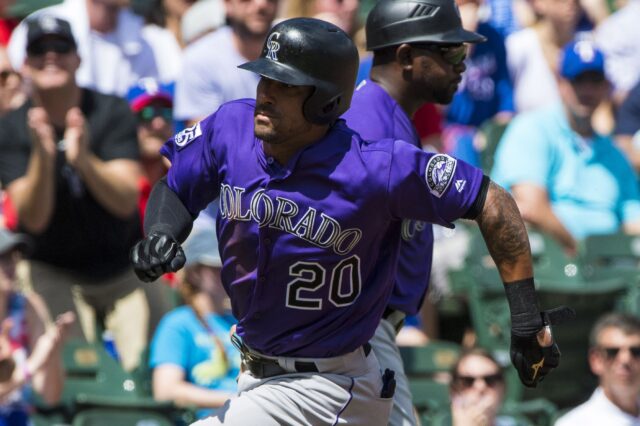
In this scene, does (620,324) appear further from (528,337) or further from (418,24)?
(528,337)

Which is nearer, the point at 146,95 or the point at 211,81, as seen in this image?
the point at 211,81

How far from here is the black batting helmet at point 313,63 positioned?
4.26 meters

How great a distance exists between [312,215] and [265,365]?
1.83 feet

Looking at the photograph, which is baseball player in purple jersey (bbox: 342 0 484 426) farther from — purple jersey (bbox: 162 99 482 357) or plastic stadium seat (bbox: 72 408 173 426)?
plastic stadium seat (bbox: 72 408 173 426)

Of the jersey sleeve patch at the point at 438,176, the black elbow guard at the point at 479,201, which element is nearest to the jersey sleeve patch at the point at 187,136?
the jersey sleeve patch at the point at 438,176

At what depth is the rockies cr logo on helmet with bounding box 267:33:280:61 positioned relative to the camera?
4.31 meters

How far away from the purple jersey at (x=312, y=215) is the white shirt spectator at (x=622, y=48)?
5898 millimetres

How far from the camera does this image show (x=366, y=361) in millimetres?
4562

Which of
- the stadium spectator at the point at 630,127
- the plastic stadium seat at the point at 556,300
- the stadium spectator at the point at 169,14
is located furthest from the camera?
the stadium spectator at the point at 169,14

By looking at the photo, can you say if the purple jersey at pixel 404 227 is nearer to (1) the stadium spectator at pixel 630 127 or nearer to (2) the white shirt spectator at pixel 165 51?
(2) the white shirt spectator at pixel 165 51

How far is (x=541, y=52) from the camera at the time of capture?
9.31m

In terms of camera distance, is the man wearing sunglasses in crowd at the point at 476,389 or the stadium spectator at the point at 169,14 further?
the stadium spectator at the point at 169,14

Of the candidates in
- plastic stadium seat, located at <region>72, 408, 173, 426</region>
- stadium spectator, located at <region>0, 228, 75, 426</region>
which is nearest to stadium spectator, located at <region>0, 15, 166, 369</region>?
Answer: stadium spectator, located at <region>0, 228, 75, 426</region>

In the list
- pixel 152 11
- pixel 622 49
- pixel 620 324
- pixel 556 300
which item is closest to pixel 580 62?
pixel 556 300
